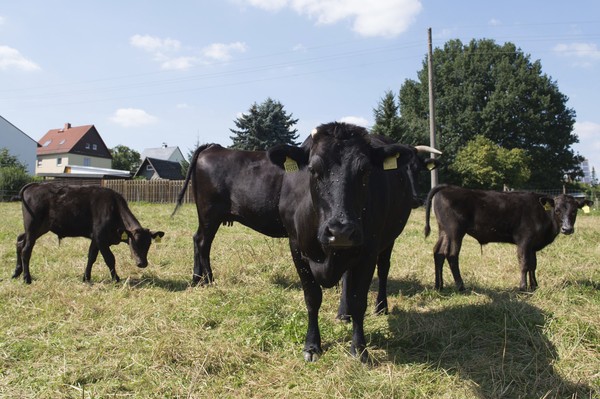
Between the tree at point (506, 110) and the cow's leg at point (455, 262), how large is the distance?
38490 mm

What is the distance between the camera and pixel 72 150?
65.1m

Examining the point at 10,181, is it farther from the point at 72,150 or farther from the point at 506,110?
the point at 506,110

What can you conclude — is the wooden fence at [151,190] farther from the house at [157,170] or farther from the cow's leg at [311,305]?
the cow's leg at [311,305]

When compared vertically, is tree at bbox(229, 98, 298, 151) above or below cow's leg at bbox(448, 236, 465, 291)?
above

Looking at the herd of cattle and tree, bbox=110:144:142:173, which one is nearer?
the herd of cattle

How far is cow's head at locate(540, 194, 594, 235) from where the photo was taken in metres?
7.30

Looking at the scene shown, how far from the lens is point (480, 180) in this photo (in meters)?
40.2

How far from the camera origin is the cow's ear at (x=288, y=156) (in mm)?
3988

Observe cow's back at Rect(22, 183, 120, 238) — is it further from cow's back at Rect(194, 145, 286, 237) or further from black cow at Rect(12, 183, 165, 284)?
cow's back at Rect(194, 145, 286, 237)

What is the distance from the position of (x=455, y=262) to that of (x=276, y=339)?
3534mm

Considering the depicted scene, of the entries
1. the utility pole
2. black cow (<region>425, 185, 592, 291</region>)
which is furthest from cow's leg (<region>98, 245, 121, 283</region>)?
the utility pole

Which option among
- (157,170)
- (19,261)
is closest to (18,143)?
(157,170)

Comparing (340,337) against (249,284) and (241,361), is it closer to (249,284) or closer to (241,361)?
(241,361)

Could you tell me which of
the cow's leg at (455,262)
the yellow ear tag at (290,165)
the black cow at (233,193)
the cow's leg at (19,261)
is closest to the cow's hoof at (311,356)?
the yellow ear tag at (290,165)
